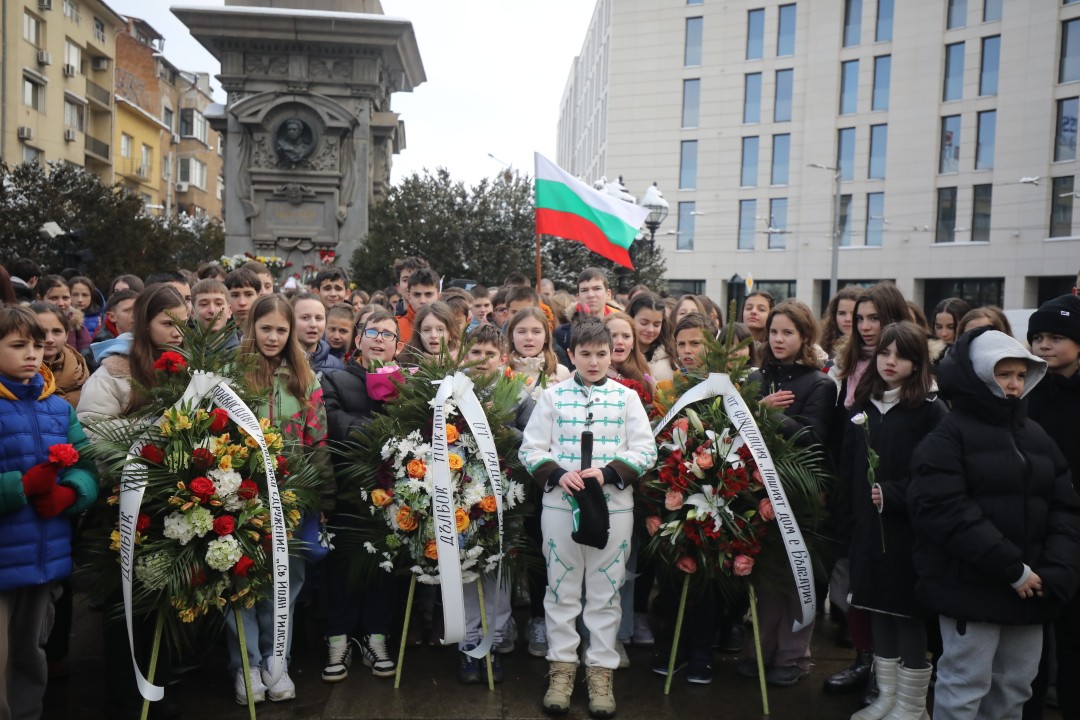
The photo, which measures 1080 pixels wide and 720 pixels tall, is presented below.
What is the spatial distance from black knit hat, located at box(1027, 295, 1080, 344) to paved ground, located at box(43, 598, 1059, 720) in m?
2.17

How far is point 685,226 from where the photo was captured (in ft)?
164

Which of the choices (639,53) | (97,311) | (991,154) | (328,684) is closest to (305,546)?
(328,684)

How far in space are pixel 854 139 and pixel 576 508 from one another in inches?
1791

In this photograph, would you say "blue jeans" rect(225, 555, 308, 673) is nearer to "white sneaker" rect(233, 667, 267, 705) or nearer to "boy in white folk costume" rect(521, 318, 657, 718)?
"white sneaker" rect(233, 667, 267, 705)

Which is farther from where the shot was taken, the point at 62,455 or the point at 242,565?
the point at 242,565

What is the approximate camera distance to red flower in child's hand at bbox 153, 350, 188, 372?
4402 millimetres

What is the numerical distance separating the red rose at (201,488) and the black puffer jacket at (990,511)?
339cm

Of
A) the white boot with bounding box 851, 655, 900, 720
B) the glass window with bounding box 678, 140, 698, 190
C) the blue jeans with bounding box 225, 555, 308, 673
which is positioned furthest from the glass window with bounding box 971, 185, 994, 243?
Result: the blue jeans with bounding box 225, 555, 308, 673

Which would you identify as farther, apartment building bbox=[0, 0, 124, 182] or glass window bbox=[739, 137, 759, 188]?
glass window bbox=[739, 137, 759, 188]

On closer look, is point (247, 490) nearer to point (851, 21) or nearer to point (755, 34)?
point (851, 21)

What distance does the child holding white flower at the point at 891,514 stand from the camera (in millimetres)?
4445

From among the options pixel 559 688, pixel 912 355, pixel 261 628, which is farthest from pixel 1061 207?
pixel 261 628

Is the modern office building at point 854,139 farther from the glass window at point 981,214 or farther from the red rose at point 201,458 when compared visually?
the red rose at point 201,458

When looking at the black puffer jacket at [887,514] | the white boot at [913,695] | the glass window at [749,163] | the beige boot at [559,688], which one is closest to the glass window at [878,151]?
the glass window at [749,163]
